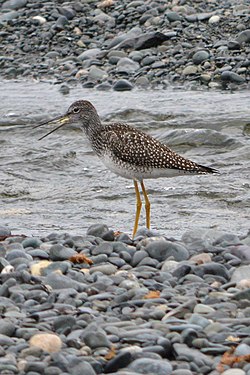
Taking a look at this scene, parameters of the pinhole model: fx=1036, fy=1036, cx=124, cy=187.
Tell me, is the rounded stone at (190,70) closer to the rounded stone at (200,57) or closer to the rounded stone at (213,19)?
the rounded stone at (200,57)

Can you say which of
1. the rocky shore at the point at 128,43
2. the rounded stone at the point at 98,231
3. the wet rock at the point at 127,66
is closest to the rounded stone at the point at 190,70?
the rocky shore at the point at 128,43

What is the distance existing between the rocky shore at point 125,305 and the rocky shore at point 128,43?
8.97m

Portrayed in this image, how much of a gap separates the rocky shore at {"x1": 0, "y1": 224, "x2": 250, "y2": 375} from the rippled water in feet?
8.63

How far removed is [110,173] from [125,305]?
7214 mm

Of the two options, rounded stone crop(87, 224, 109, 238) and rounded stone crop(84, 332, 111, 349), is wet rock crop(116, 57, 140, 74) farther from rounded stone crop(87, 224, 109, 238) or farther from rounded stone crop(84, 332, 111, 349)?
rounded stone crop(84, 332, 111, 349)

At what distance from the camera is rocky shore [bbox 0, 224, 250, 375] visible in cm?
556

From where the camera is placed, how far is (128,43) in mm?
18250

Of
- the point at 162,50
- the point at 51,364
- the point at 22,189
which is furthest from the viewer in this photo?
the point at 162,50

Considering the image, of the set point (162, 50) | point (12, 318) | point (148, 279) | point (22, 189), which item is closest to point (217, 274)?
point (148, 279)

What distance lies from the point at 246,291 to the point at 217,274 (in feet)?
2.11

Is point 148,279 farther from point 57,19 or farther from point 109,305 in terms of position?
point 57,19

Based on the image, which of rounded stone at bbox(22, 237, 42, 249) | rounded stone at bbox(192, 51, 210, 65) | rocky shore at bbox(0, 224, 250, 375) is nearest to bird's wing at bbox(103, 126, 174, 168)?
rocky shore at bbox(0, 224, 250, 375)

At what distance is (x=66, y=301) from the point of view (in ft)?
21.3

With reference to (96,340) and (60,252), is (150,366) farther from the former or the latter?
(60,252)
